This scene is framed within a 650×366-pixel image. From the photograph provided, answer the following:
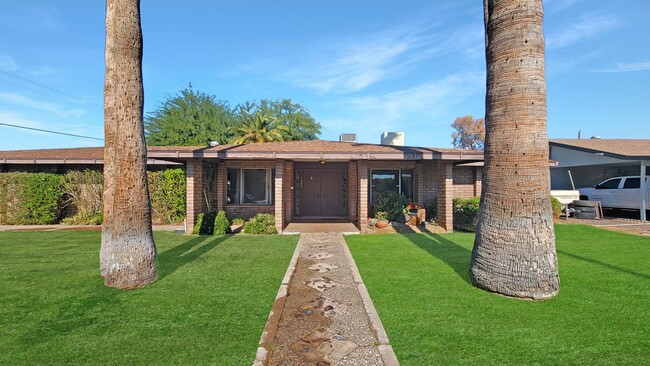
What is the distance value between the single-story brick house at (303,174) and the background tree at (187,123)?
1395cm

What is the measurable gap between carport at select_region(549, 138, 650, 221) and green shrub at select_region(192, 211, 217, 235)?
51.4ft

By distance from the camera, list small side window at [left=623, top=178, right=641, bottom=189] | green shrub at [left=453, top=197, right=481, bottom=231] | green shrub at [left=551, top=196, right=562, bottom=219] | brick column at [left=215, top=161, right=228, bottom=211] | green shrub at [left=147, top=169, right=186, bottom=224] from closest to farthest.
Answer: green shrub at [left=453, top=197, right=481, bottom=231] → brick column at [left=215, top=161, right=228, bottom=211] → green shrub at [left=147, top=169, right=186, bottom=224] → green shrub at [left=551, top=196, right=562, bottom=219] → small side window at [left=623, top=178, right=641, bottom=189]

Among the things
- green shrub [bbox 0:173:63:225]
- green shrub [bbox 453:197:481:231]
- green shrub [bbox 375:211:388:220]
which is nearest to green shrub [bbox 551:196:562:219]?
green shrub [bbox 453:197:481:231]

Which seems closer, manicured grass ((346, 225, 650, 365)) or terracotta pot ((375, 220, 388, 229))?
manicured grass ((346, 225, 650, 365))

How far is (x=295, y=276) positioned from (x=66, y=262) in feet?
14.9

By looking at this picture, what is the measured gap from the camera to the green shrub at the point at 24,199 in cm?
1219

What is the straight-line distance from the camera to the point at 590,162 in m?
15.8

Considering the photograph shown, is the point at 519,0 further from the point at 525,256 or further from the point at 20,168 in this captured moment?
the point at 20,168

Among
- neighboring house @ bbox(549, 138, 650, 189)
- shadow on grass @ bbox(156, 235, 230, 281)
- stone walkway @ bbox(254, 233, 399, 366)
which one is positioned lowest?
stone walkway @ bbox(254, 233, 399, 366)

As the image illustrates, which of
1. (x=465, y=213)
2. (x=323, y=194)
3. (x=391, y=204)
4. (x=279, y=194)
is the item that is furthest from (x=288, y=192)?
(x=465, y=213)

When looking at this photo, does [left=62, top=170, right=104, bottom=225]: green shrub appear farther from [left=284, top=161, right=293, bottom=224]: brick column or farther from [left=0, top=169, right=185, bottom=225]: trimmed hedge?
[left=284, top=161, right=293, bottom=224]: brick column

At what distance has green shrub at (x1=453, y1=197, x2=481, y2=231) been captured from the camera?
11742 mm

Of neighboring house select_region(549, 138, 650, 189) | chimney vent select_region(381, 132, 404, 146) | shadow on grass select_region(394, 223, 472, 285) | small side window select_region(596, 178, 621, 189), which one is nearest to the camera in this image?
shadow on grass select_region(394, 223, 472, 285)

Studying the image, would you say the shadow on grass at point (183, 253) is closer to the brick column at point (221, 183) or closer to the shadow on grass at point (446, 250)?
the brick column at point (221, 183)
